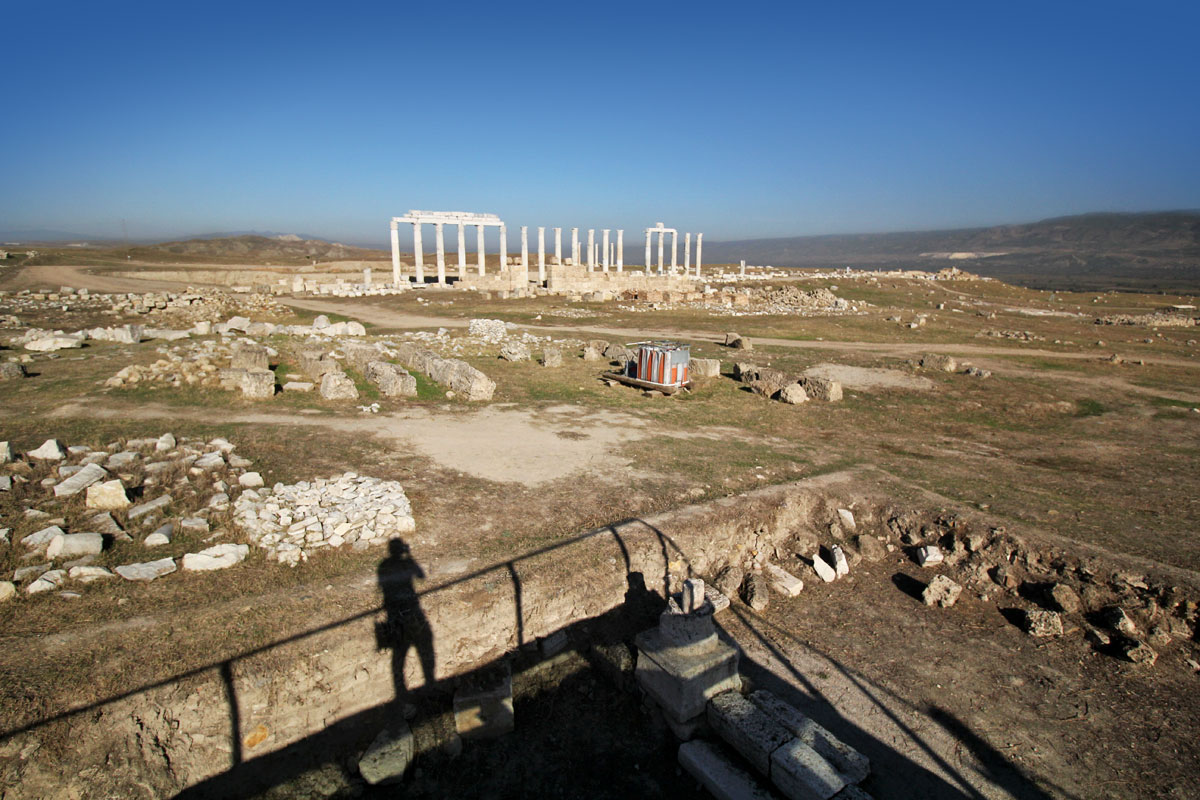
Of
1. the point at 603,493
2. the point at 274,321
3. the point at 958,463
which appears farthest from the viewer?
the point at 274,321

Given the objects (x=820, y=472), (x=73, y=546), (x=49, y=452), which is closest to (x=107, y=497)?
(x=73, y=546)

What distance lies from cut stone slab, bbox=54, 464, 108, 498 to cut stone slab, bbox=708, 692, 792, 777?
8552 mm

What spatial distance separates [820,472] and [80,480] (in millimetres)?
11269

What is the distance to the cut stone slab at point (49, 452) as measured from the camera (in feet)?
29.6

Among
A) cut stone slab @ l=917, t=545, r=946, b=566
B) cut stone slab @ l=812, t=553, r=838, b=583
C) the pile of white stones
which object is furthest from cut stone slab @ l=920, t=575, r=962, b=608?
the pile of white stones

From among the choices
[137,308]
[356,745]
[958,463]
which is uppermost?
[137,308]

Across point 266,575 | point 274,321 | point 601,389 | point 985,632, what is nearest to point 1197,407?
point 985,632

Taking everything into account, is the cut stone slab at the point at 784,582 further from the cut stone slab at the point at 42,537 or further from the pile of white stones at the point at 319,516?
the cut stone slab at the point at 42,537

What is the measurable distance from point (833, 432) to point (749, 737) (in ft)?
30.0

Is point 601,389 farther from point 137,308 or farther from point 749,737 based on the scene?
point 137,308

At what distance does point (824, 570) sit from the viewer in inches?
330

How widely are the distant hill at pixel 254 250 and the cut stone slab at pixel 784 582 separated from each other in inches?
3080

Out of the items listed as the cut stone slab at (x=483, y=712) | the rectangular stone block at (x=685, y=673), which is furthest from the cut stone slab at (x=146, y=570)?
the rectangular stone block at (x=685, y=673)

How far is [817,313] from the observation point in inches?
1438
